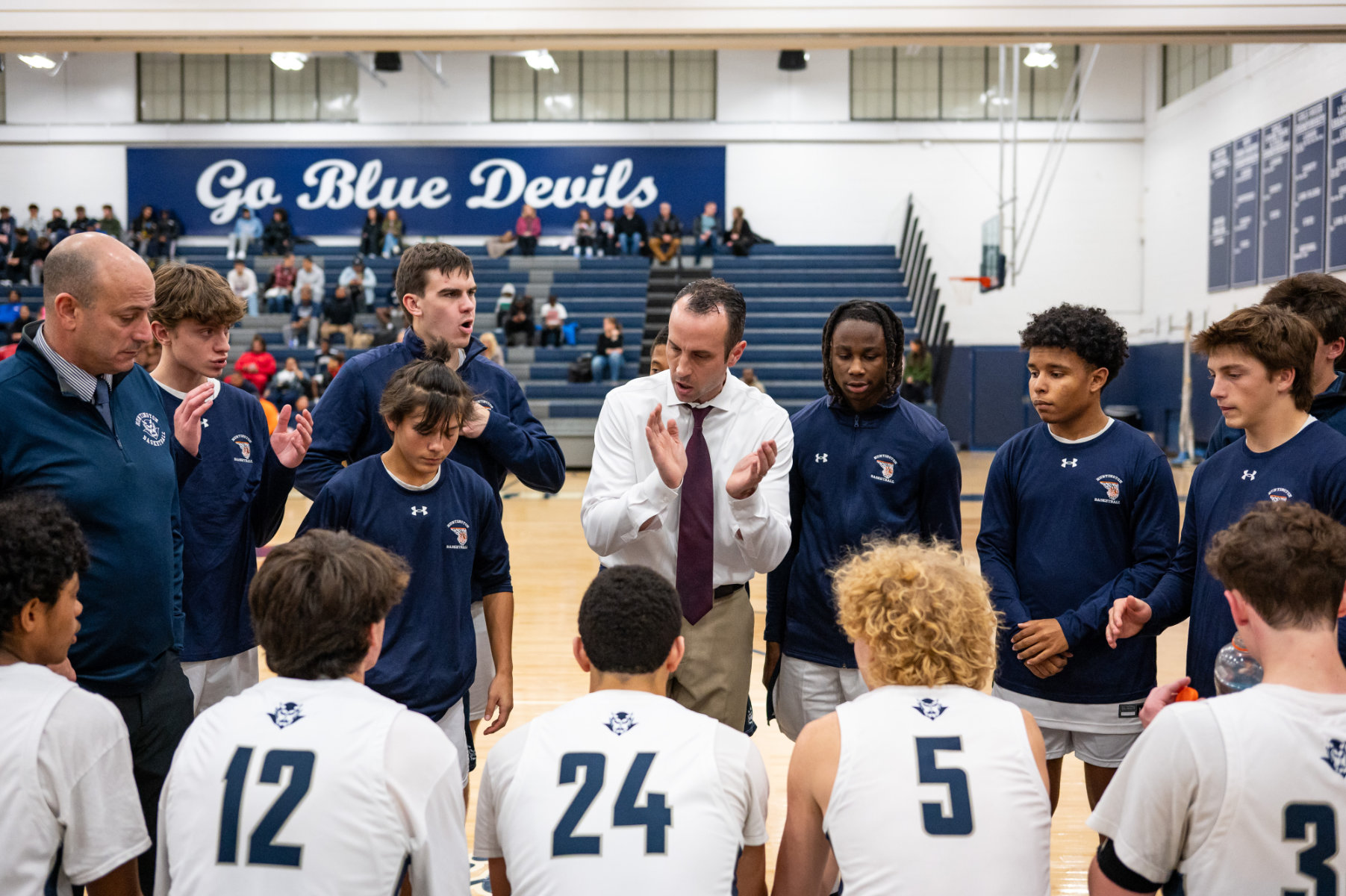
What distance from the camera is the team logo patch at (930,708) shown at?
1906mm

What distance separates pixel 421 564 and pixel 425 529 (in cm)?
9

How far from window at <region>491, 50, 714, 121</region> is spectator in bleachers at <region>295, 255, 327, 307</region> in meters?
5.37

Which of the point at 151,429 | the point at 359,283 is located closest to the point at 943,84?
the point at 359,283

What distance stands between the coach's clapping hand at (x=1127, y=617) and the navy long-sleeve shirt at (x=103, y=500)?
246 cm

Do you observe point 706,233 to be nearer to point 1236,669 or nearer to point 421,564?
point 421,564

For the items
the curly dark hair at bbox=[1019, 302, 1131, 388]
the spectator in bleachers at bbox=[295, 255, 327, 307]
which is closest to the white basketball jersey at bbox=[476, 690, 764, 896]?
the curly dark hair at bbox=[1019, 302, 1131, 388]

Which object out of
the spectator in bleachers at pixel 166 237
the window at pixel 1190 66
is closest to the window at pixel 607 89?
the spectator in bleachers at pixel 166 237

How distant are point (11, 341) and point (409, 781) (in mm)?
20507

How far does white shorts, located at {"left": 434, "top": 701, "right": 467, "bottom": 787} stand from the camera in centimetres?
280

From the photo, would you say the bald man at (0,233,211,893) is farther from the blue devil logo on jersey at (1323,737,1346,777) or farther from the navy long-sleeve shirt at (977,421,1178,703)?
the blue devil logo on jersey at (1323,737,1346,777)

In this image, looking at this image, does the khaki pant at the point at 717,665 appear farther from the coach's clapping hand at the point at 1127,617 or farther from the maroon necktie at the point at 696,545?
the coach's clapping hand at the point at 1127,617

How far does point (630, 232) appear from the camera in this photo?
22.1 metres

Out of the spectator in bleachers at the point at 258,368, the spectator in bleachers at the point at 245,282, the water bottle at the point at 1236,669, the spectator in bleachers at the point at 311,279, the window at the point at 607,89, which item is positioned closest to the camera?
the water bottle at the point at 1236,669

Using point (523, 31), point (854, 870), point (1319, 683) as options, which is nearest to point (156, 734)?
point (854, 870)
